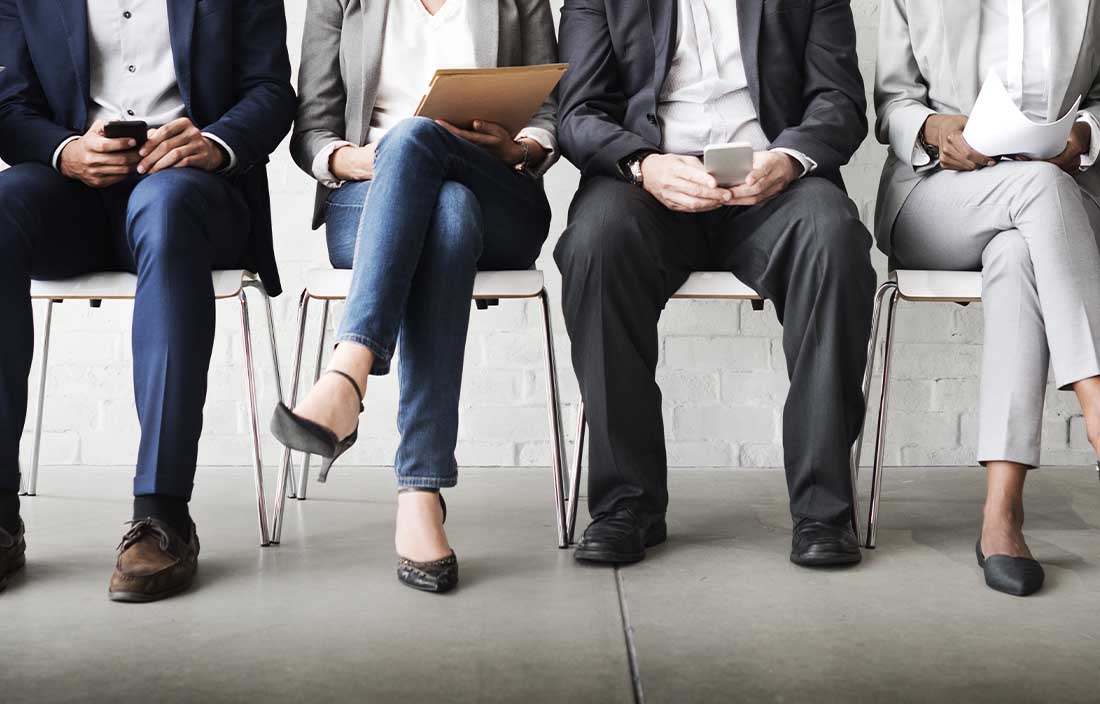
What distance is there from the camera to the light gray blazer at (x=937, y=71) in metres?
2.11

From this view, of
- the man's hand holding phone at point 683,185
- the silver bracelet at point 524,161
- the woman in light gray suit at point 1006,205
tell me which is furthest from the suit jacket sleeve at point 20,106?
the woman in light gray suit at point 1006,205

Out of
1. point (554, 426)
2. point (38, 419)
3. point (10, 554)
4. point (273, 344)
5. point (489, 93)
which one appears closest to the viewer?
point (10, 554)

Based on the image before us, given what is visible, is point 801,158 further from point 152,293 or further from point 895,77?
point 152,293

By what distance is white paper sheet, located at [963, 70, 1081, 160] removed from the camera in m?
1.86

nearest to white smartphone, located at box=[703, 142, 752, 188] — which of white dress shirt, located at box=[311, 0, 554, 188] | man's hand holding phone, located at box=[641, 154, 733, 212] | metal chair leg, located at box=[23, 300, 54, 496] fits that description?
man's hand holding phone, located at box=[641, 154, 733, 212]

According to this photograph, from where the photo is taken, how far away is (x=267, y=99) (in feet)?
6.95

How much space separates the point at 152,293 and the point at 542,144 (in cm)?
75

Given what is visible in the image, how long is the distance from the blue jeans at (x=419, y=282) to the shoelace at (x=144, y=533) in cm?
35

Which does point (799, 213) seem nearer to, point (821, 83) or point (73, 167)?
point (821, 83)

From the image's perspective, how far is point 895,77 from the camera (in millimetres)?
2219

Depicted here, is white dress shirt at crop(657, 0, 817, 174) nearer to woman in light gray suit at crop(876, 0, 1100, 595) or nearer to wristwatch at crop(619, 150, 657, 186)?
wristwatch at crop(619, 150, 657, 186)

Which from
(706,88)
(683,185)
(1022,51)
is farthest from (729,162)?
(1022,51)

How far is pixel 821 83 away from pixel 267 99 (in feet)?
3.37

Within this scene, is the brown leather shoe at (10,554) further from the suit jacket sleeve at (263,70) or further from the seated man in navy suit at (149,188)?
the suit jacket sleeve at (263,70)
